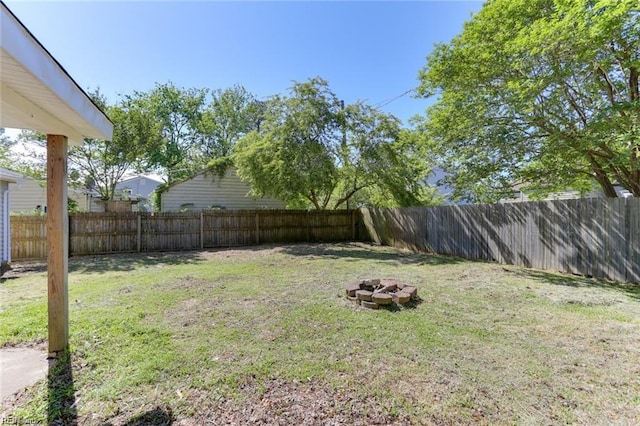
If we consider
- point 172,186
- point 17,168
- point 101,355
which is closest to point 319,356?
point 101,355

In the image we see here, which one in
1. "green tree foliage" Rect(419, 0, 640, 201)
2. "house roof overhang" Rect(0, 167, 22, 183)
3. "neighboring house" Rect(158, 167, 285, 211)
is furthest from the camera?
"neighboring house" Rect(158, 167, 285, 211)

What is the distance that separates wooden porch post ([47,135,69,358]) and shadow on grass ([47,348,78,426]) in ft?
0.70

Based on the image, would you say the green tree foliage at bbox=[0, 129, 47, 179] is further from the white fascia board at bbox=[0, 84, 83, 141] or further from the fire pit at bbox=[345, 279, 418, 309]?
the fire pit at bbox=[345, 279, 418, 309]

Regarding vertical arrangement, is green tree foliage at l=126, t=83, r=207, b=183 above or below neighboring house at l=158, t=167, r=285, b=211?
above

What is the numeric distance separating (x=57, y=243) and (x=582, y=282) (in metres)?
8.11

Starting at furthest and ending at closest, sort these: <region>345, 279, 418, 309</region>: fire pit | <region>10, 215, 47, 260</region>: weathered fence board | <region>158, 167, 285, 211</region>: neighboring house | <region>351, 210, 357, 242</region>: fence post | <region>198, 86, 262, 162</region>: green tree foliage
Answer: <region>198, 86, 262, 162</region>: green tree foliage → <region>351, 210, 357, 242</region>: fence post → <region>158, 167, 285, 211</region>: neighboring house → <region>10, 215, 47, 260</region>: weathered fence board → <region>345, 279, 418, 309</region>: fire pit

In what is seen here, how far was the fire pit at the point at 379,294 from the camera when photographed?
431cm

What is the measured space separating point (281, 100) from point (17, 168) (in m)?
12.2

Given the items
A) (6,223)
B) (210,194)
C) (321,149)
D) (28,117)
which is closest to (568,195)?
(321,149)

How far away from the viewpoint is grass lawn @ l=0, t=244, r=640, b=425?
84.0 inches

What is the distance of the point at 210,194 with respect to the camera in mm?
15055

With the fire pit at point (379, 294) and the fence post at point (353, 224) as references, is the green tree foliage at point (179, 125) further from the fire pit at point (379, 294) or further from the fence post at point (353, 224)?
the fire pit at point (379, 294)

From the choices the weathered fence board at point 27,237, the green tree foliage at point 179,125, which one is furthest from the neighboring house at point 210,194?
the green tree foliage at point 179,125

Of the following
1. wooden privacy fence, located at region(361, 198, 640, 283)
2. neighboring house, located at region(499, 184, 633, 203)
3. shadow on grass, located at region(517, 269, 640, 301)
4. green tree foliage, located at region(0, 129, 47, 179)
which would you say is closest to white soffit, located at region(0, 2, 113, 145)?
shadow on grass, located at region(517, 269, 640, 301)
